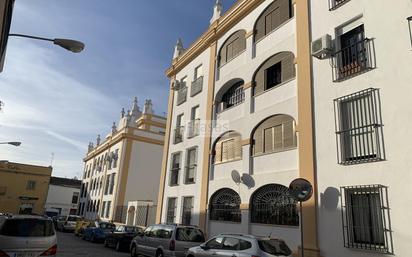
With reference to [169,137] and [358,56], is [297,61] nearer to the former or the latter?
[358,56]

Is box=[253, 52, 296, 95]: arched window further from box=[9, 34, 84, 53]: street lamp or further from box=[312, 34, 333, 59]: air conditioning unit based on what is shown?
box=[9, 34, 84, 53]: street lamp

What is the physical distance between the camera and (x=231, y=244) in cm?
1067

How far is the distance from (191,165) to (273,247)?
12009mm

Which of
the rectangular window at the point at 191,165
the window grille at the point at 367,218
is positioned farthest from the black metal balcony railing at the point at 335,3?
the rectangular window at the point at 191,165

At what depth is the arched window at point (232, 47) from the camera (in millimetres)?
19297

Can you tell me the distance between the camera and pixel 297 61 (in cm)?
1448

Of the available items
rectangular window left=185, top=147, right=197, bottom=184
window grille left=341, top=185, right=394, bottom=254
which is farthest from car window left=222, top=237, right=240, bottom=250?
rectangular window left=185, top=147, right=197, bottom=184

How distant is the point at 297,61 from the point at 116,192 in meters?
25.3

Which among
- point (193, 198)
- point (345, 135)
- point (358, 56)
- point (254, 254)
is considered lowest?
point (254, 254)

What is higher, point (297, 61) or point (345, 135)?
point (297, 61)

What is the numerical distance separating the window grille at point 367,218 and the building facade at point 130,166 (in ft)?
80.5

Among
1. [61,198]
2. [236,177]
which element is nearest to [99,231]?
[236,177]

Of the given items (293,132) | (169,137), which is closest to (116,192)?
(169,137)

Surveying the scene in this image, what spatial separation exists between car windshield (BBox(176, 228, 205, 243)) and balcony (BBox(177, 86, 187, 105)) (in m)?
11.8
